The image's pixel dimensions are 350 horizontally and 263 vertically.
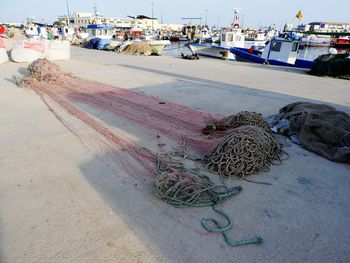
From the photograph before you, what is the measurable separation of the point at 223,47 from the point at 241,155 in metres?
19.2

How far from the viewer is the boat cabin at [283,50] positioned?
58.0 ft

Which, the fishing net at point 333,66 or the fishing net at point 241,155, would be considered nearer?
the fishing net at point 241,155

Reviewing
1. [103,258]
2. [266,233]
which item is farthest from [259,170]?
[103,258]

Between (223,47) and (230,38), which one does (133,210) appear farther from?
(230,38)

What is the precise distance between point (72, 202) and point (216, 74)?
32.0 ft

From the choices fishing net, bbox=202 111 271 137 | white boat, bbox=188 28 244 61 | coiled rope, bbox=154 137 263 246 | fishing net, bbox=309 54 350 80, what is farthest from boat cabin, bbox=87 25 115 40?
coiled rope, bbox=154 137 263 246

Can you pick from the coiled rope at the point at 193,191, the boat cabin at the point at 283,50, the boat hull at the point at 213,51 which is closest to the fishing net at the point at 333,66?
the boat cabin at the point at 283,50

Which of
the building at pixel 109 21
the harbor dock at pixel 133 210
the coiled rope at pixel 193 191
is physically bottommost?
the harbor dock at pixel 133 210

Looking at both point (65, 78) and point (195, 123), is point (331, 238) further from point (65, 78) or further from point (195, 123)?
point (65, 78)

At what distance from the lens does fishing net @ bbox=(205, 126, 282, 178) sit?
128 inches

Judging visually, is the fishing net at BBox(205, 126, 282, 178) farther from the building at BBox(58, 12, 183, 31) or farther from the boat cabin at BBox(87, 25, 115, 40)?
the building at BBox(58, 12, 183, 31)

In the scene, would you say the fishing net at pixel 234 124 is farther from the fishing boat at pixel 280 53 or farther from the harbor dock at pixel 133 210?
the fishing boat at pixel 280 53

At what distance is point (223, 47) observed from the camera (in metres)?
20.8

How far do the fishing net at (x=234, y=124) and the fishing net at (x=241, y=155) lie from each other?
647 millimetres
